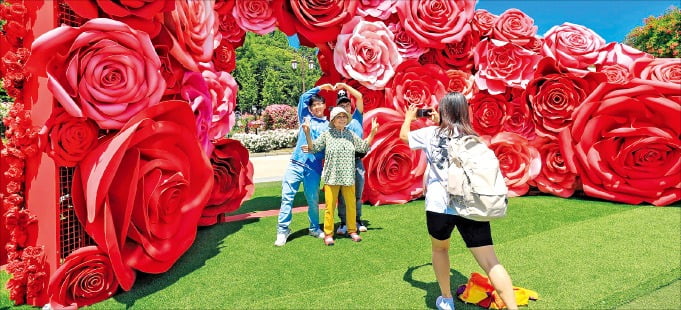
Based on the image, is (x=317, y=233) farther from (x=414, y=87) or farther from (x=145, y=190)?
(x=414, y=87)

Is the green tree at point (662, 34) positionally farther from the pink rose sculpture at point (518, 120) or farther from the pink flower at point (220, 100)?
the pink flower at point (220, 100)

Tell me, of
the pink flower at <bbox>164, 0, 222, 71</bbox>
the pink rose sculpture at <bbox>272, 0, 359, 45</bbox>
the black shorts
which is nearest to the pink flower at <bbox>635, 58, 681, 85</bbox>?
the pink rose sculpture at <bbox>272, 0, 359, 45</bbox>

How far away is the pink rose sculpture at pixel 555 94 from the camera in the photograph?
5.54 metres

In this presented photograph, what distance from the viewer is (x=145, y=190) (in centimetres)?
284

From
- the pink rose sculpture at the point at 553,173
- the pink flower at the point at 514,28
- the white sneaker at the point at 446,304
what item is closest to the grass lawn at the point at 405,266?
the white sneaker at the point at 446,304

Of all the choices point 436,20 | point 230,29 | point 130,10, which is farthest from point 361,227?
point 436,20

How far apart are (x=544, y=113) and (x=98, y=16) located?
562cm

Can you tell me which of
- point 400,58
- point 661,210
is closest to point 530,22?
point 400,58

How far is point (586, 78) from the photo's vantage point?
18.3ft

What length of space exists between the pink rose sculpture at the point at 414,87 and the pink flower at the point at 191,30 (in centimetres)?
264

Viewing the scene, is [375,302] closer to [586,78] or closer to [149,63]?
[149,63]

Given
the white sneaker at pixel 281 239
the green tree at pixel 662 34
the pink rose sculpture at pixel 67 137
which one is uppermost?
the green tree at pixel 662 34

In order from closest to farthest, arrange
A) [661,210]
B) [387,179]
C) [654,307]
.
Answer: [654,307] → [661,210] → [387,179]

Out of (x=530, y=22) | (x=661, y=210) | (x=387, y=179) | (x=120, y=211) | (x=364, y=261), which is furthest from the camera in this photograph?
(x=530, y=22)
